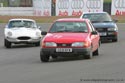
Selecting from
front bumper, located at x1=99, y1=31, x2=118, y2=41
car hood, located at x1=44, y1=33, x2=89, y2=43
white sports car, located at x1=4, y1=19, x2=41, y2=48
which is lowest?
front bumper, located at x1=99, y1=31, x2=118, y2=41

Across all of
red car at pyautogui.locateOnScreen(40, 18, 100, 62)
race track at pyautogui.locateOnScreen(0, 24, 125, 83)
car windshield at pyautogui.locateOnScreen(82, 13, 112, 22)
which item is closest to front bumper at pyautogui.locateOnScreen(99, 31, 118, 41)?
car windshield at pyautogui.locateOnScreen(82, 13, 112, 22)

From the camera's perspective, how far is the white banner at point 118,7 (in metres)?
59.2

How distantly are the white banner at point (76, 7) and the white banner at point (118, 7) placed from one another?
1.50 meters

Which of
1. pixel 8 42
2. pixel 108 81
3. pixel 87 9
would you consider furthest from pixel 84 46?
pixel 87 9

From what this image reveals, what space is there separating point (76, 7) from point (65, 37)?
44.6 m

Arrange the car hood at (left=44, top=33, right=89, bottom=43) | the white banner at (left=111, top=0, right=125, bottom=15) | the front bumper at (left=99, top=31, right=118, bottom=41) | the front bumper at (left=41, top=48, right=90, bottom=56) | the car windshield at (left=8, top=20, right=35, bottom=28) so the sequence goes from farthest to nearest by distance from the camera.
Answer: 1. the white banner at (left=111, top=0, right=125, bottom=15)
2. the front bumper at (left=99, top=31, right=118, bottom=41)
3. the car windshield at (left=8, top=20, right=35, bottom=28)
4. the car hood at (left=44, top=33, right=89, bottom=43)
5. the front bumper at (left=41, top=48, right=90, bottom=56)

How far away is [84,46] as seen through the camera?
53.8 feet

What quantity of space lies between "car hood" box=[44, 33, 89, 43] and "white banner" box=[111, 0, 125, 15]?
1682 inches

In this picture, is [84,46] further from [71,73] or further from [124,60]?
[71,73]

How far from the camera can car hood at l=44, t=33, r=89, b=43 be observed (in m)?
16.4

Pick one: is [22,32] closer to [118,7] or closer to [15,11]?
[118,7]

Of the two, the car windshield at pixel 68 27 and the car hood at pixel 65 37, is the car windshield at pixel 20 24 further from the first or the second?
the car hood at pixel 65 37

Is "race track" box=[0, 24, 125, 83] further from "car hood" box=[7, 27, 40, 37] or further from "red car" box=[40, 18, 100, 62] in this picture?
"car hood" box=[7, 27, 40, 37]

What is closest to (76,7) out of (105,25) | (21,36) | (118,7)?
(118,7)
